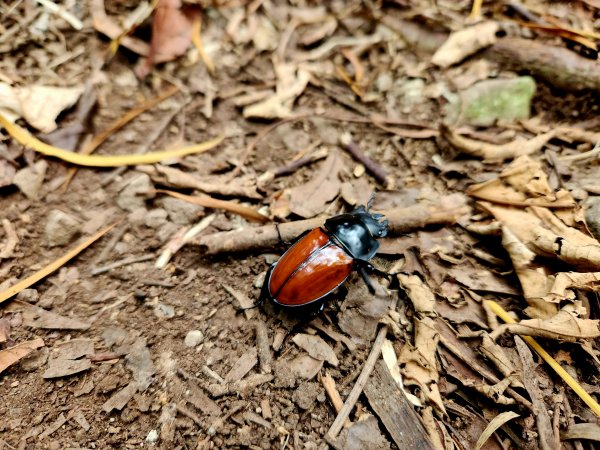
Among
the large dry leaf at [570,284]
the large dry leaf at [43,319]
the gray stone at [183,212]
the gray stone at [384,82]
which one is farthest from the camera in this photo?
the gray stone at [384,82]

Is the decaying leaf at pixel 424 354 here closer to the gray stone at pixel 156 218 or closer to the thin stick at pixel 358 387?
the thin stick at pixel 358 387

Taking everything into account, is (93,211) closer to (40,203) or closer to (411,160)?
(40,203)

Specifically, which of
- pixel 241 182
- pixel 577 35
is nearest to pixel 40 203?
pixel 241 182

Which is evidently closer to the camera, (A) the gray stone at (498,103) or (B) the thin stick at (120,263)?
(B) the thin stick at (120,263)

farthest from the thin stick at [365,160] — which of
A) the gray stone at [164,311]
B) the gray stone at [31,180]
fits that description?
the gray stone at [31,180]

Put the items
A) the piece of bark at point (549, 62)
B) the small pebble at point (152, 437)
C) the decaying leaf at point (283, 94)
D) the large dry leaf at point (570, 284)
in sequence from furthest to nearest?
1. the decaying leaf at point (283, 94)
2. the piece of bark at point (549, 62)
3. the large dry leaf at point (570, 284)
4. the small pebble at point (152, 437)

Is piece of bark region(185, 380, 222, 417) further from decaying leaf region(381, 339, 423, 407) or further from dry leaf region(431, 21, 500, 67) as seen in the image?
dry leaf region(431, 21, 500, 67)

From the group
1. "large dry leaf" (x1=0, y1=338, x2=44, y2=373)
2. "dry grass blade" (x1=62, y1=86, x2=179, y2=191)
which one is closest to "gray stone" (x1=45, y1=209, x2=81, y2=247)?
"dry grass blade" (x1=62, y1=86, x2=179, y2=191)

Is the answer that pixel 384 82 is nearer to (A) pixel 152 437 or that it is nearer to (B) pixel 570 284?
(B) pixel 570 284
